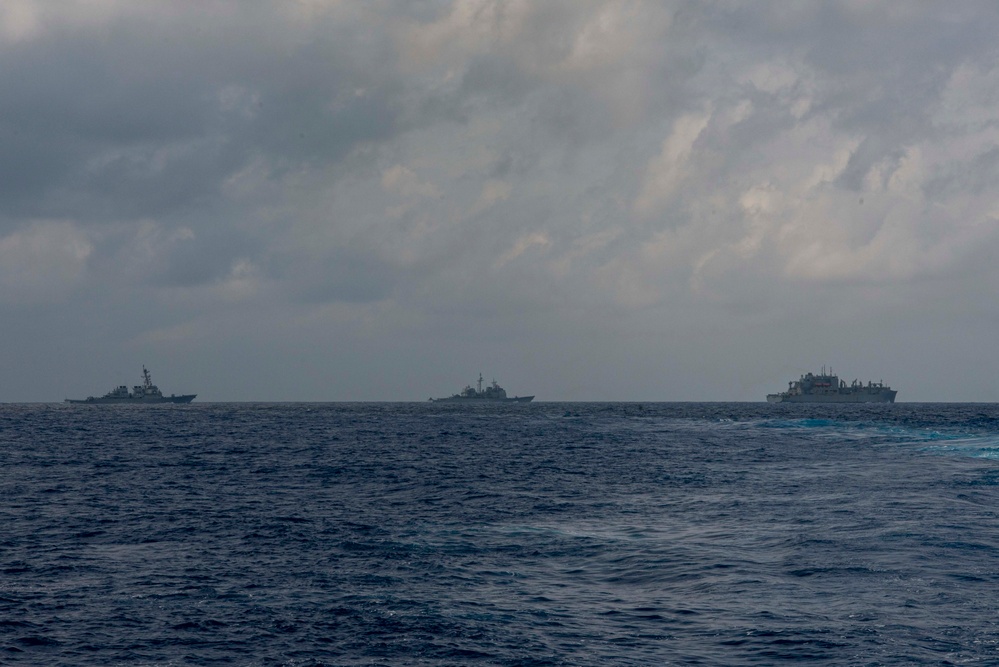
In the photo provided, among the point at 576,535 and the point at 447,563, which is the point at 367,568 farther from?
the point at 576,535

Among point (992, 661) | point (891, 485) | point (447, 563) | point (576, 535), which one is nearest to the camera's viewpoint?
point (992, 661)

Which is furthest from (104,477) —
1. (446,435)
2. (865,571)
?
(446,435)

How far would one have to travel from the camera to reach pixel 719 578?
93.0ft

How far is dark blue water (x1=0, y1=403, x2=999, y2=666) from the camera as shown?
21281 mm

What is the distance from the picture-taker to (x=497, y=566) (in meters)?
30.6

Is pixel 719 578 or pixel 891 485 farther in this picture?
pixel 891 485

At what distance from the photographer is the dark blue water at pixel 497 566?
69.8 feet

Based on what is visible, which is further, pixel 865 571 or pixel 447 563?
pixel 447 563

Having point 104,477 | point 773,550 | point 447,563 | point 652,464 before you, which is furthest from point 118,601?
point 652,464

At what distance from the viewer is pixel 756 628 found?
22.5 metres

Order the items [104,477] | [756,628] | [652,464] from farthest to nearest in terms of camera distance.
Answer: [652,464] < [104,477] < [756,628]

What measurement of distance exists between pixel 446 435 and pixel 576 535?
7984cm

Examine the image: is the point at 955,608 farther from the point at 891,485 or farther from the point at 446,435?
the point at 446,435

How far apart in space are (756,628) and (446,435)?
94487mm
